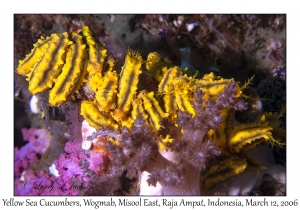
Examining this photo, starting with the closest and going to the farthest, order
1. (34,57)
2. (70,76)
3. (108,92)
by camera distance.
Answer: (108,92)
(70,76)
(34,57)

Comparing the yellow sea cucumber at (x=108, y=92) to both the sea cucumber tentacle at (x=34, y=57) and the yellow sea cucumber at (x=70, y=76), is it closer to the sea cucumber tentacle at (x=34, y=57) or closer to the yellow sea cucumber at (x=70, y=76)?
the yellow sea cucumber at (x=70, y=76)

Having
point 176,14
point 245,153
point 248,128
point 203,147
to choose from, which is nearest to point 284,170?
point 245,153

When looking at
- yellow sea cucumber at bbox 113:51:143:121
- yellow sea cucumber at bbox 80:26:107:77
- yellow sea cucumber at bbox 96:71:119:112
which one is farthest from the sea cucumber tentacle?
yellow sea cucumber at bbox 113:51:143:121

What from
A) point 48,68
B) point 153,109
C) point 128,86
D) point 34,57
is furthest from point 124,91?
point 34,57

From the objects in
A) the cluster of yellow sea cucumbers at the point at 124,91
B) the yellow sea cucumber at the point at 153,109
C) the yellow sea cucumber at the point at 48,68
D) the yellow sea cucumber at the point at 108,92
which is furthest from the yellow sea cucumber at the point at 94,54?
the yellow sea cucumber at the point at 153,109

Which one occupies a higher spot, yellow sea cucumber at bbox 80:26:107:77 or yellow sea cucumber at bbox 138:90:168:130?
yellow sea cucumber at bbox 80:26:107:77

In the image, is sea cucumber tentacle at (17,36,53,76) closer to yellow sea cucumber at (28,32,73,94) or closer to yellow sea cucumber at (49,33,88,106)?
yellow sea cucumber at (28,32,73,94)

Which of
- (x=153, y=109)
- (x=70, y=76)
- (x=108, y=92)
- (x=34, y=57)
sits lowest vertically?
(x=153, y=109)

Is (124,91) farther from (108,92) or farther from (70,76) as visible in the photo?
(70,76)

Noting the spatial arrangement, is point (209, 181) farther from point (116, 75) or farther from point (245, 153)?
point (116, 75)
